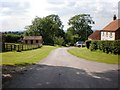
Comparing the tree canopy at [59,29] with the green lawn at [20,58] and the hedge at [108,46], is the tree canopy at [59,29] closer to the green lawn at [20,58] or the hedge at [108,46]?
the hedge at [108,46]

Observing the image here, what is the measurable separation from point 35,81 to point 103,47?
2597 cm

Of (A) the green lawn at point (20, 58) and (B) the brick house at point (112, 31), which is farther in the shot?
(B) the brick house at point (112, 31)

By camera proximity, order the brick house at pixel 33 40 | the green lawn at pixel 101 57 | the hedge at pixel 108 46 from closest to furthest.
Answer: the green lawn at pixel 101 57, the hedge at pixel 108 46, the brick house at pixel 33 40

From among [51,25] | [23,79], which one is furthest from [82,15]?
[23,79]

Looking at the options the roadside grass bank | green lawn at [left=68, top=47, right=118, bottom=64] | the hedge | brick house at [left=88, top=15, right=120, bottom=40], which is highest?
brick house at [left=88, top=15, right=120, bottom=40]

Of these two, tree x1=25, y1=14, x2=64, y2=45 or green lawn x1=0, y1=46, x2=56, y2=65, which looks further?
tree x1=25, y1=14, x2=64, y2=45

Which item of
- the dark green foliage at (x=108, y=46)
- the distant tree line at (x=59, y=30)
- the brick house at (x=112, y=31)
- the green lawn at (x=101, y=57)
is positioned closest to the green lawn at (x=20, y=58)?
the green lawn at (x=101, y=57)

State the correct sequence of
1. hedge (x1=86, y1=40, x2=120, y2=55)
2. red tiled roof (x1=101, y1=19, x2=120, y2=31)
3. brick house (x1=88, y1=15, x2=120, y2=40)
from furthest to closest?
red tiled roof (x1=101, y1=19, x2=120, y2=31) → brick house (x1=88, y1=15, x2=120, y2=40) → hedge (x1=86, y1=40, x2=120, y2=55)

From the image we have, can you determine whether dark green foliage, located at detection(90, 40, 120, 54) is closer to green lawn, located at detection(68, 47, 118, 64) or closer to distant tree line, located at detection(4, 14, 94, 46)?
green lawn, located at detection(68, 47, 118, 64)

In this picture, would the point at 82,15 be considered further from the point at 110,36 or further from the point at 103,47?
the point at 103,47

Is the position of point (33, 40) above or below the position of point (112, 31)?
below

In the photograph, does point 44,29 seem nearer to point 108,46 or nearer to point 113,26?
point 113,26

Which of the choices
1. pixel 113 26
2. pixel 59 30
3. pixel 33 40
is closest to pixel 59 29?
pixel 59 30

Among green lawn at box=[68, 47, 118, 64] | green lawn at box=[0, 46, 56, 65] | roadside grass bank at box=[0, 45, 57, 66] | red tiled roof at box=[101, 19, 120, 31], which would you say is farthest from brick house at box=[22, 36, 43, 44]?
green lawn at box=[0, 46, 56, 65]
